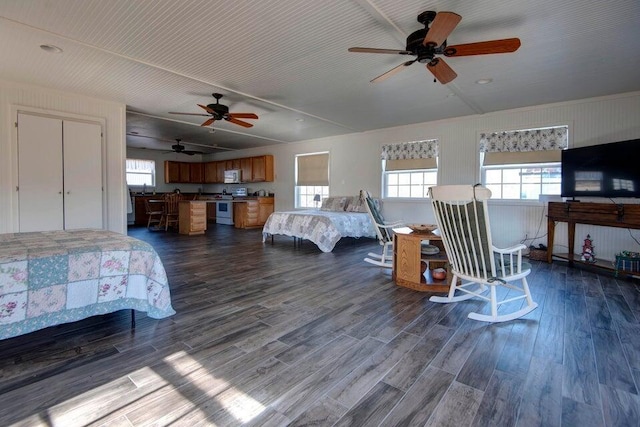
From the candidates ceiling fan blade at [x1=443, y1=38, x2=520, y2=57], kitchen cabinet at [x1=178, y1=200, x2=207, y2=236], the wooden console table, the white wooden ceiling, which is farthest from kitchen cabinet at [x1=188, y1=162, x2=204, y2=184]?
the wooden console table

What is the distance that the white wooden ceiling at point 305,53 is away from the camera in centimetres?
250

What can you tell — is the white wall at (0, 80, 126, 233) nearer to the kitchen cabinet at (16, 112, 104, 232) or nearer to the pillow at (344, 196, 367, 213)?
the kitchen cabinet at (16, 112, 104, 232)

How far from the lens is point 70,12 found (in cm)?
252

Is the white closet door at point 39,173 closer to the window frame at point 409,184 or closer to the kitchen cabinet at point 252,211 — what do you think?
the kitchen cabinet at point 252,211

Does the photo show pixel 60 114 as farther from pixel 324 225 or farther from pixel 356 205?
pixel 356 205

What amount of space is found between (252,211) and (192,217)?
5.80 feet

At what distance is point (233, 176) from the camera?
10.1 metres

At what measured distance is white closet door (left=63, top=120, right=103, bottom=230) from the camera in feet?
15.2

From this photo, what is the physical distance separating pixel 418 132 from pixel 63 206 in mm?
6280

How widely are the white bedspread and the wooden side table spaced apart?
1941mm

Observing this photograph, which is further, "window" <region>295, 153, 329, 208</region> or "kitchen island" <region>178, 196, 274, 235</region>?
"window" <region>295, 153, 329, 208</region>

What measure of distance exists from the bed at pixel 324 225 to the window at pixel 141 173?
651cm

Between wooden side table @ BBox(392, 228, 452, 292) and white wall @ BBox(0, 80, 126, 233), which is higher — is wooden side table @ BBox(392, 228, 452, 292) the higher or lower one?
the lower one

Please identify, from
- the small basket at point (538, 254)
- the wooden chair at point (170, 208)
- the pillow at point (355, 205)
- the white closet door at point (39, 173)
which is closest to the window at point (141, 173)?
the wooden chair at point (170, 208)
